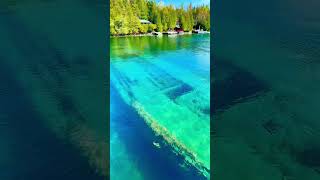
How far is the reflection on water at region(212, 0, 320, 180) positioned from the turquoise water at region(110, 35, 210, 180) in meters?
0.57

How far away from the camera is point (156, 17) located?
12.1 feet

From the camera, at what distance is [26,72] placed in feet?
9.80

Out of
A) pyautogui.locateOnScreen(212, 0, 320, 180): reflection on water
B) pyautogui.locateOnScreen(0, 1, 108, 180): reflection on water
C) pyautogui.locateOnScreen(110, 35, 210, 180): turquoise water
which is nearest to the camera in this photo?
pyautogui.locateOnScreen(212, 0, 320, 180): reflection on water

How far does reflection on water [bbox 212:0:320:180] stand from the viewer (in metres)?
2.77

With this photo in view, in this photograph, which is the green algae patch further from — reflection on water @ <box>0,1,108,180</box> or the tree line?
the tree line

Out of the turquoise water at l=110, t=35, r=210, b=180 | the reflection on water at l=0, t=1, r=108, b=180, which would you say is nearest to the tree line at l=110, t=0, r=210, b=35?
the turquoise water at l=110, t=35, r=210, b=180

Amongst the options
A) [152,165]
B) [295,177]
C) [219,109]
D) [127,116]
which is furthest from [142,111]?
[295,177]

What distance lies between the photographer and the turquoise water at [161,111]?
3.45 meters

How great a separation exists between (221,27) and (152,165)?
1.30m

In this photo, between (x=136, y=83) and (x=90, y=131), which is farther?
(x=136, y=83)

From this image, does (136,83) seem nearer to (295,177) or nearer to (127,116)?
(127,116)

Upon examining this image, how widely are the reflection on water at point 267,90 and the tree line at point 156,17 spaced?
27.4 inches

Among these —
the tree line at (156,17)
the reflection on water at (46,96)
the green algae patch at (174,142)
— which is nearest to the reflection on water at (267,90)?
the green algae patch at (174,142)

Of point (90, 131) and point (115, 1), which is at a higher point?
point (115, 1)
